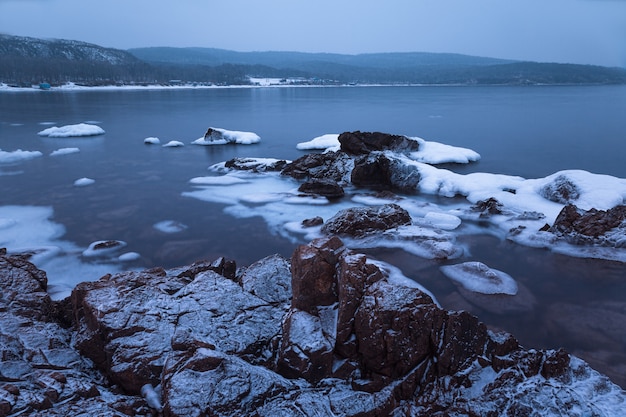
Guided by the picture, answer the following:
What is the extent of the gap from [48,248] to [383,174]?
1252 centimetres

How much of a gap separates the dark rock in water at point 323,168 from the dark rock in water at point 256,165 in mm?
741

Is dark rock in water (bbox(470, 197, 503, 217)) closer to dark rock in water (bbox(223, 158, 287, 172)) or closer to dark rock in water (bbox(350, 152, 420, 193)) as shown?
dark rock in water (bbox(350, 152, 420, 193))

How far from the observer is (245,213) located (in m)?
13.9

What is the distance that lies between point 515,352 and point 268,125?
3674 centimetres

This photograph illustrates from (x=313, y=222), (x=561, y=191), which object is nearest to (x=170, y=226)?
(x=313, y=222)

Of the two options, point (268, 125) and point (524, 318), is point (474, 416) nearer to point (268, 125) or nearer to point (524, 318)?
point (524, 318)

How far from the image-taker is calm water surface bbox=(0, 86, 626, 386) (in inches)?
311

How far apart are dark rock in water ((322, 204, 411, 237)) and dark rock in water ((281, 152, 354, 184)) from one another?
578 centimetres

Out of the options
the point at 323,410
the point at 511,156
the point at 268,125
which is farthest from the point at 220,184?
the point at 268,125

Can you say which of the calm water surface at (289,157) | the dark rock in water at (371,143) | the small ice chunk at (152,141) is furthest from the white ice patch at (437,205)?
the small ice chunk at (152,141)

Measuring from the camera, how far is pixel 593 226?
36.3 ft

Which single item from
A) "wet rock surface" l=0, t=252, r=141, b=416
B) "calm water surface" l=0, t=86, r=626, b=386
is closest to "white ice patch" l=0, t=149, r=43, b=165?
"calm water surface" l=0, t=86, r=626, b=386

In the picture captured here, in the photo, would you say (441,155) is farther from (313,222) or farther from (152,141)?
(152,141)

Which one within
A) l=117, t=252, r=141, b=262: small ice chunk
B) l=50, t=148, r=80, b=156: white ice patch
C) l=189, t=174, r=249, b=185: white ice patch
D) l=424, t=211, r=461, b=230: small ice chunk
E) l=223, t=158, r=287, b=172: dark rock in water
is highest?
l=50, t=148, r=80, b=156: white ice patch
